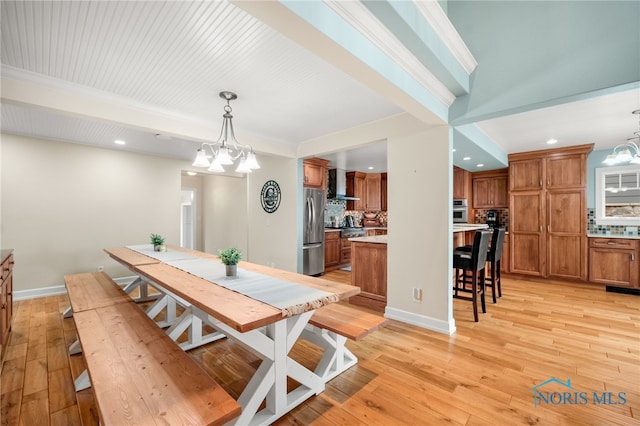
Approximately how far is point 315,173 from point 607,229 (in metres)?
5.38

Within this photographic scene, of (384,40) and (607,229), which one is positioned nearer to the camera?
(384,40)

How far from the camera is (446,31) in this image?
6.43 feet

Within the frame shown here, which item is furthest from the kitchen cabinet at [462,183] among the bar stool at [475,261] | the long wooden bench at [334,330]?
the long wooden bench at [334,330]

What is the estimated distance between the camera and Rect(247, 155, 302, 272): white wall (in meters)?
4.44

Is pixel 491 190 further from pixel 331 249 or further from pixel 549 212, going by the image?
pixel 331 249

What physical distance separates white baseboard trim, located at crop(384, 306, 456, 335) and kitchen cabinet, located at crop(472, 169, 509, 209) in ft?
12.5

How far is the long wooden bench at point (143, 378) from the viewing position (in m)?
1.08

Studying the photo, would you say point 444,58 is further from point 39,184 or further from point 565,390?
point 39,184

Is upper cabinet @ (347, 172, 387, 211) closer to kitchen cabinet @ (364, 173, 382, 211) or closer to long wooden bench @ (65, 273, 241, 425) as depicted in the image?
kitchen cabinet @ (364, 173, 382, 211)

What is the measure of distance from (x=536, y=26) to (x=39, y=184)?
20.2 feet

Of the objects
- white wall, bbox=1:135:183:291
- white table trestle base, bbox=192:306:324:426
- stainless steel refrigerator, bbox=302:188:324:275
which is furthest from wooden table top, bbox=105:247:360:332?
white wall, bbox=1:135:183:291

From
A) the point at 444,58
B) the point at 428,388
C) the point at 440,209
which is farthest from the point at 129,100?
the point at 428,388

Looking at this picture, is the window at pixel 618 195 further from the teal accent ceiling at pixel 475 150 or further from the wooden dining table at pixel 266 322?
the wooden dining table at pixel 266 322

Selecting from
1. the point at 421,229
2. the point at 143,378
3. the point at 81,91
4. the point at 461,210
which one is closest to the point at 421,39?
the point at 421,229
